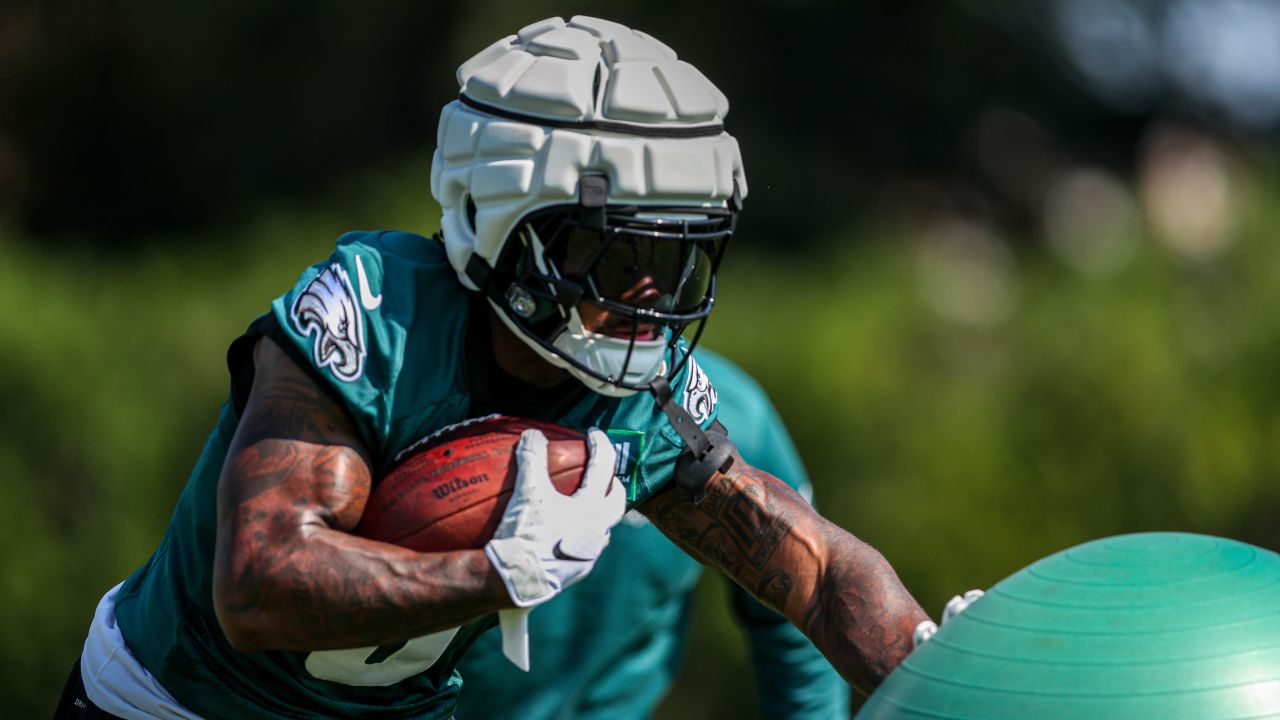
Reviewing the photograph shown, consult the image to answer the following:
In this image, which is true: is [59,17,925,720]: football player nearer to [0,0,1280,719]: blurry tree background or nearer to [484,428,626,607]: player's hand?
[484,428,626,607]: player's hand

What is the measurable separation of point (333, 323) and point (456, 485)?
0.38 meters

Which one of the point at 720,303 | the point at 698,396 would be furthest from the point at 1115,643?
the point at 720,303

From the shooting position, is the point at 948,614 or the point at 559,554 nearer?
the point at 559,554

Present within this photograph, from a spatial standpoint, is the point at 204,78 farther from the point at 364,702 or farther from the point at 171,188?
the point at 364,702

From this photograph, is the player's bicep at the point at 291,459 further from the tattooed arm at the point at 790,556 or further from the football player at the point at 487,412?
the tattooed arm at the point at 790,556

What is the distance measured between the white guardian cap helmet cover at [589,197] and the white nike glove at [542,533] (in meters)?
0.33

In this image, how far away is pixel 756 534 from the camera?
3.52 meters

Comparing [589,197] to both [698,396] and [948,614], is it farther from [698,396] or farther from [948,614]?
[948,614]

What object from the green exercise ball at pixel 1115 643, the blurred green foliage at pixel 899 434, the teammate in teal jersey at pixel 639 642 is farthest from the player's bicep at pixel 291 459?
the blurred green foliage at pixel 899 434

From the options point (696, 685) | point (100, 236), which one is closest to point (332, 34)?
point (100, 236)

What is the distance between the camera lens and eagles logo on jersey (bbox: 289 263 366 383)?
312 cm

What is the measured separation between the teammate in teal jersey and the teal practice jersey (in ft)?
4.56

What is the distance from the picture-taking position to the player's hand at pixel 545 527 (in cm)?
291

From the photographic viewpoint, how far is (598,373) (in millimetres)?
3326
